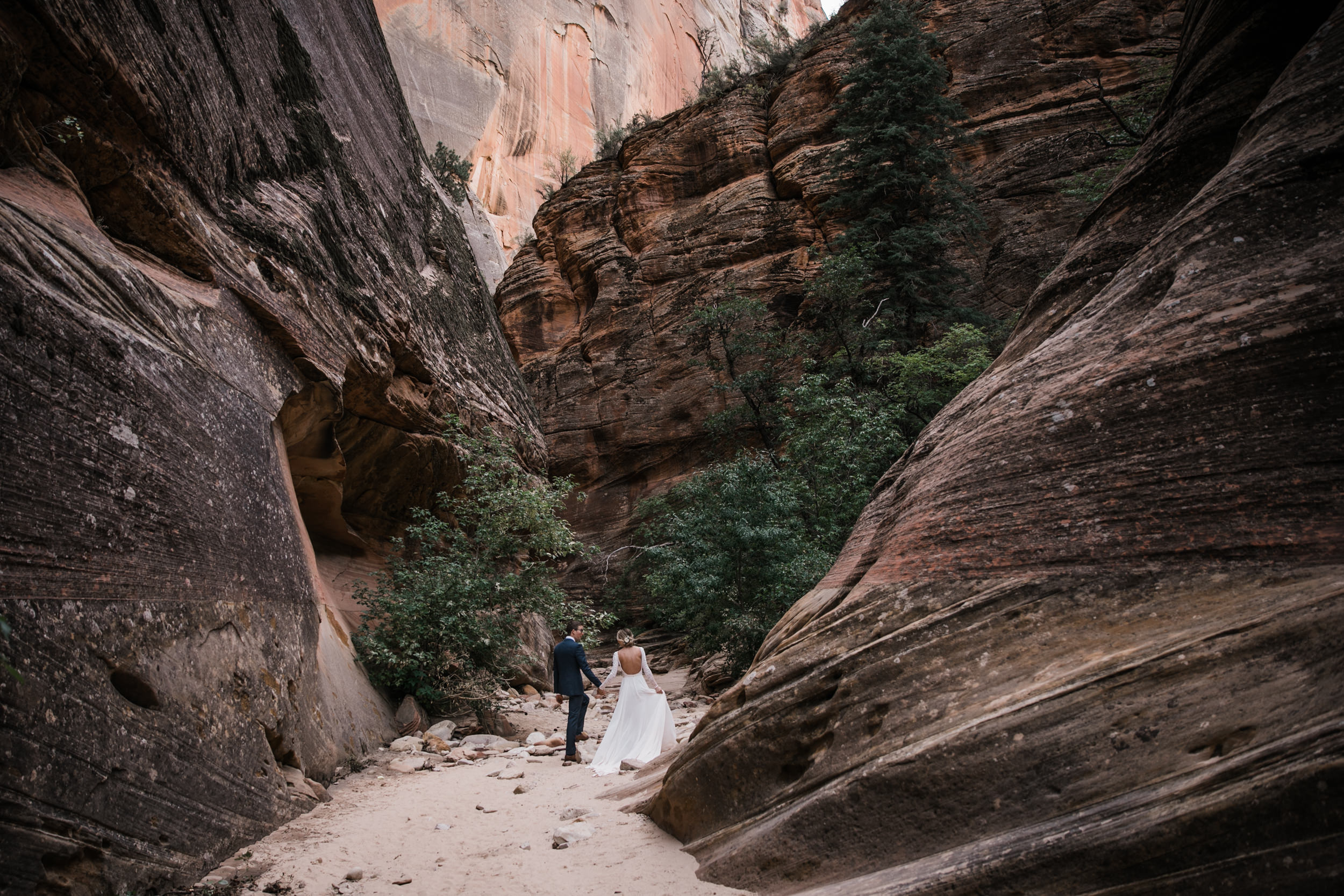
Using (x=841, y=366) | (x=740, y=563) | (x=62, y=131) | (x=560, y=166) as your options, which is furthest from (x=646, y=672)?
(x=560, y=166)

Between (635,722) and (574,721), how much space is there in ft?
2.54

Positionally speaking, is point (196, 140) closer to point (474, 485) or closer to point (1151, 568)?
point (474, 485)

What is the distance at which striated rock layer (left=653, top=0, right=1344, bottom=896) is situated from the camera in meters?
2.76

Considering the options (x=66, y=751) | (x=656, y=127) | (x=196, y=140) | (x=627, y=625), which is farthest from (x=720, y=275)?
(x=66, y=751)

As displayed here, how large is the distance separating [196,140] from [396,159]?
279 inches

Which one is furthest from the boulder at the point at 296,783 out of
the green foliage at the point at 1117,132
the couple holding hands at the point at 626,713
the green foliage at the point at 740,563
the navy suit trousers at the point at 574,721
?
the green foliage at the point at 1117,132

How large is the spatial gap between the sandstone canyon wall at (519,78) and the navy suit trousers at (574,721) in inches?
1332

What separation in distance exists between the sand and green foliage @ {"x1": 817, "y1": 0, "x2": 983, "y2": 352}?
14512 millimetres

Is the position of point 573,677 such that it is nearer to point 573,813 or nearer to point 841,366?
point 573,813

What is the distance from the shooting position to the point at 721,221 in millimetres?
23641

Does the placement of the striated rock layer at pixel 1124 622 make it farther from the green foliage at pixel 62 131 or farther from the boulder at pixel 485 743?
the green foliage at pixel 62 131

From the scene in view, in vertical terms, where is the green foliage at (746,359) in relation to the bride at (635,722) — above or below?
above

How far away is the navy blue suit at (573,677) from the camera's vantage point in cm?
816

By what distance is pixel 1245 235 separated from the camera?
3689 millimetres
